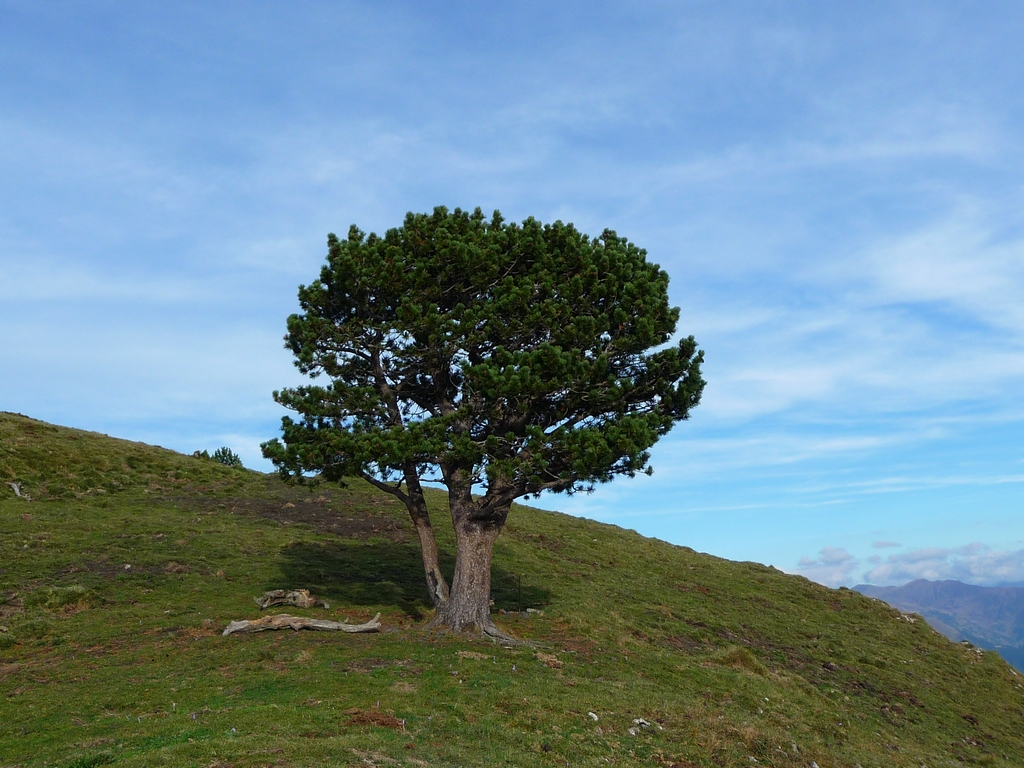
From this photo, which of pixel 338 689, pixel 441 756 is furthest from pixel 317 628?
pixel 441 756

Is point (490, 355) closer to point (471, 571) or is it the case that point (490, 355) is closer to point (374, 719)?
point (471, 571)

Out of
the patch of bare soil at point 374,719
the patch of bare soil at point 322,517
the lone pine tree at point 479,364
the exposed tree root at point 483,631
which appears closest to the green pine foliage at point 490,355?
the lone pine tree at point 479,364

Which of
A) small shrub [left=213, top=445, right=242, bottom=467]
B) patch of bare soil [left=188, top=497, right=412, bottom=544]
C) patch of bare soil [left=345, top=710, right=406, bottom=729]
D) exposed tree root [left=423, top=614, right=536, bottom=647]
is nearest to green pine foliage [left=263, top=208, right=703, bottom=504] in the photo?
exposed tree root [left=423, top=614, right=536, bottom=647]

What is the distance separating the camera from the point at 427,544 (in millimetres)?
29656

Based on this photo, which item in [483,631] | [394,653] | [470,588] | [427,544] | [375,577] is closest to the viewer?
[394,653]

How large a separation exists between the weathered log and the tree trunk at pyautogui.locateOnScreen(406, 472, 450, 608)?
6535 mm

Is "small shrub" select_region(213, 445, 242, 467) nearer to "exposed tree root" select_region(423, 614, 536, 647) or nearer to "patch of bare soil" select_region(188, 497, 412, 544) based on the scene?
"patch of bare soil" select_region(188, 497, 412, 544)

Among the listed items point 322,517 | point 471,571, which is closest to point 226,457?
point 322,517

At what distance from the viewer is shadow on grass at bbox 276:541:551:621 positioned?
35156 mm

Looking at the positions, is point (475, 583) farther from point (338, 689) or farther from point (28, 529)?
point (28, 529)

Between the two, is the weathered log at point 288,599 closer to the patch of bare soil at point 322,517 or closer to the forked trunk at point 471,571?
the forked trunk at point 471,571

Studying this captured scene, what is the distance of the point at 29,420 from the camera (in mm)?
64312

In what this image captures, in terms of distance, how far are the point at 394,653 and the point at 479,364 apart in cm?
Result: 1089

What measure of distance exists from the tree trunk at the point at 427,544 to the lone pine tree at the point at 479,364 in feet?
0.28
